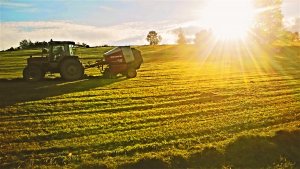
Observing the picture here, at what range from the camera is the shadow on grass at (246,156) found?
12305 mm

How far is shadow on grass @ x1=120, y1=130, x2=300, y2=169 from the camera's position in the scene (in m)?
12.3

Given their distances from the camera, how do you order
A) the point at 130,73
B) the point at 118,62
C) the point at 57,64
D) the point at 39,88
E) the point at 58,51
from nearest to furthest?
the point at 39,88 → the point at 57,64 → the point at 58,51 → the point at 118,62 → the point at 130,73

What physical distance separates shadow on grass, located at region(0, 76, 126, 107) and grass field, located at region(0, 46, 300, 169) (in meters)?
0.05

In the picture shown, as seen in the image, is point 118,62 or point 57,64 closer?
point 57,64

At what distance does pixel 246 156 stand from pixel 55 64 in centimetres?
1575

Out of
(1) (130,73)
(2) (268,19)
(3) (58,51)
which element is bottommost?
(1) (130,73)

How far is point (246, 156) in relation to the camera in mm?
13227

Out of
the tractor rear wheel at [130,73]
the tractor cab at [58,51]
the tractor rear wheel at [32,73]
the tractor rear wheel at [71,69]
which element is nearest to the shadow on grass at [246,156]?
the tractor rear wheel at [71,69]

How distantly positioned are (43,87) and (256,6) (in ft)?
180

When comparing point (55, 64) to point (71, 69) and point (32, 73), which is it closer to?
point (71, 69)

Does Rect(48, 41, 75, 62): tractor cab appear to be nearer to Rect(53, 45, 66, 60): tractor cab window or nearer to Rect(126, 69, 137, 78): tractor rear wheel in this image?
Rect(53, 45, 66, 60): tractor cab window

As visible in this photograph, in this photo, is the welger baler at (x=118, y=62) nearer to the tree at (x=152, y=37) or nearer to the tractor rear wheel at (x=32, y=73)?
the tractor rear wheel at (x=32, y=73)

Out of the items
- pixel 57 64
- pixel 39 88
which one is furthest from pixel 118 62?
pixel 39 88

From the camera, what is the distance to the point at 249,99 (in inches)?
826
